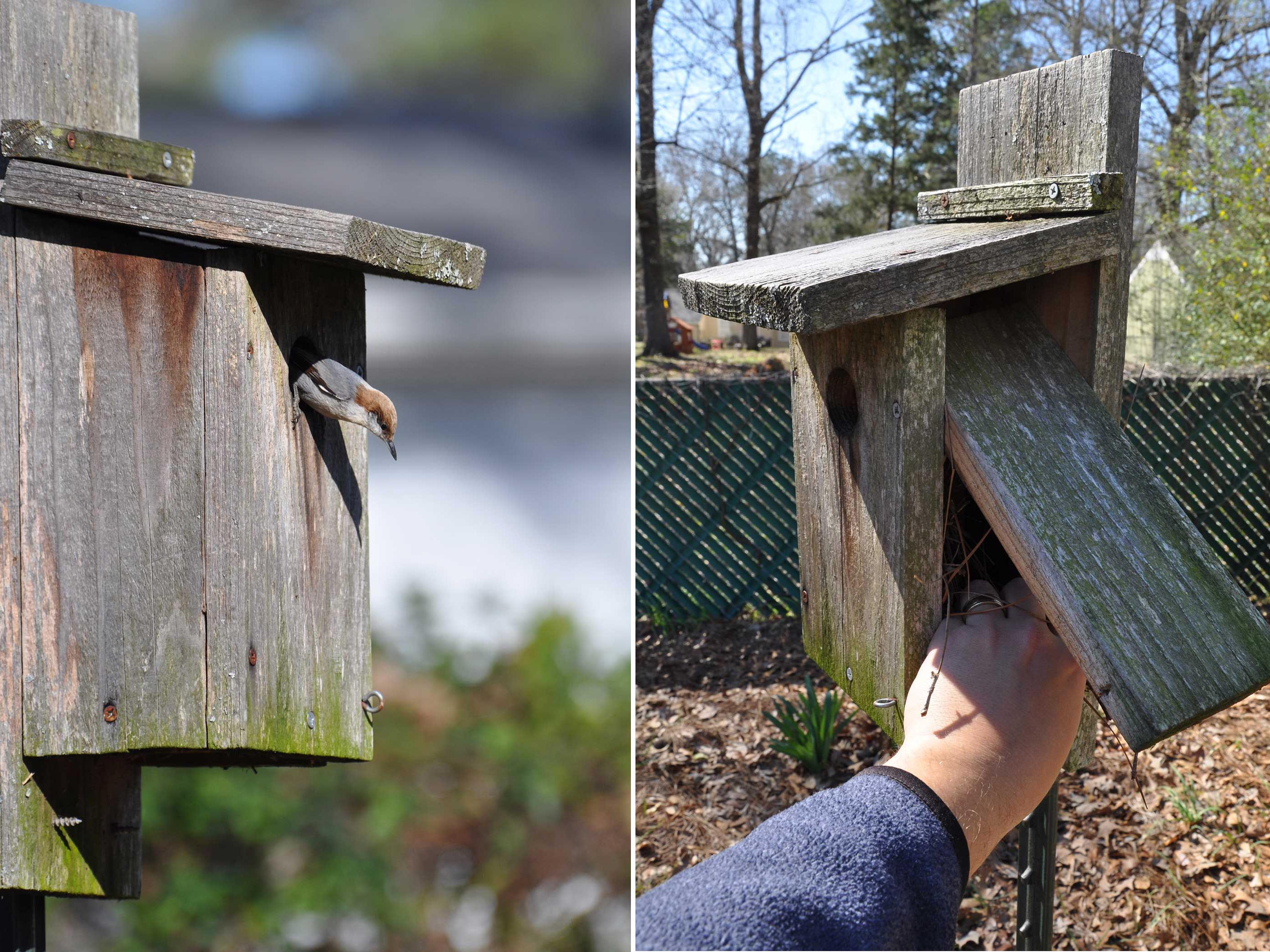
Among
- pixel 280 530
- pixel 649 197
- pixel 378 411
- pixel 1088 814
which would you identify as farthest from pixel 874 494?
pixel 649 197

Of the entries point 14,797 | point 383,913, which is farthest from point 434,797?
point 14,797

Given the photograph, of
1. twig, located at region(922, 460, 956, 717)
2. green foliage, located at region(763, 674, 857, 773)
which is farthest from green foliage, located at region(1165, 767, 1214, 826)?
twig, located at region(922, 460, 956, 717)

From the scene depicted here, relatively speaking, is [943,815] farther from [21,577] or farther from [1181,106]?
[1181,106]

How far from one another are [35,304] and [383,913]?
2.20 metres

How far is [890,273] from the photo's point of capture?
3.42 ft

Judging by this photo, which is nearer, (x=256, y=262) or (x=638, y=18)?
(x=256, y=262)

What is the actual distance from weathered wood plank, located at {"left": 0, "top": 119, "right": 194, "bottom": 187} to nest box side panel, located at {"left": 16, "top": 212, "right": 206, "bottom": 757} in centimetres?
7

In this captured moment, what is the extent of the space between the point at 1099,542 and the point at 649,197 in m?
8.40

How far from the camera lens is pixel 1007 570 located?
1.35m

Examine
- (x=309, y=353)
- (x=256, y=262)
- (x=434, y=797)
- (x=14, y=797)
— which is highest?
(x=256, y=262)

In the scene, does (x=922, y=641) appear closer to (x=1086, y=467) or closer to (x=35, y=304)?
(x=1086, y=467)

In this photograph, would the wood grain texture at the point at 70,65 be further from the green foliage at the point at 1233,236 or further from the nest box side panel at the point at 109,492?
the green foliage at the point at 1233,236

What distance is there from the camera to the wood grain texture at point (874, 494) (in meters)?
1.14

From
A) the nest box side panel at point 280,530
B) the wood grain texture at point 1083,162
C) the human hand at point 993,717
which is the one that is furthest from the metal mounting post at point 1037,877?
the nest box side panel at point 280,530
